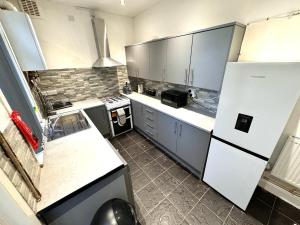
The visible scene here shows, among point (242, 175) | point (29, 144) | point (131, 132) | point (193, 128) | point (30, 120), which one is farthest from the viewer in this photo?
point (131, 132)

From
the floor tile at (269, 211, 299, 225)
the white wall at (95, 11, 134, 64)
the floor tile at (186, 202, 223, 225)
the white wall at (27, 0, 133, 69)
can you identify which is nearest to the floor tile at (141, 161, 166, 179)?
the floor tile at (186, 202, 223, 225)

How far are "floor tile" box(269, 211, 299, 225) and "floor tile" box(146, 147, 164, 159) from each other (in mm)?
1542

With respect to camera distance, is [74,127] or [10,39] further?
[74,127]

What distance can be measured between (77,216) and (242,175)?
1570mm

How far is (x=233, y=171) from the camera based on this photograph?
140cm

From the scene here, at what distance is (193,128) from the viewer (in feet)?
5.57

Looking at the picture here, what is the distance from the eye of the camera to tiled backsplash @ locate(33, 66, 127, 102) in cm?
239

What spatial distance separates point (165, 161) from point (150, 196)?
65 cm

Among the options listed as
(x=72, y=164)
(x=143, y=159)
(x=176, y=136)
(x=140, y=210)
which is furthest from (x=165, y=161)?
(x=72, y=164)

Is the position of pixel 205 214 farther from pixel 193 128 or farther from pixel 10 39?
pixel 10 39

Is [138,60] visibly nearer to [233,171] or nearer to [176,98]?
[176,98]

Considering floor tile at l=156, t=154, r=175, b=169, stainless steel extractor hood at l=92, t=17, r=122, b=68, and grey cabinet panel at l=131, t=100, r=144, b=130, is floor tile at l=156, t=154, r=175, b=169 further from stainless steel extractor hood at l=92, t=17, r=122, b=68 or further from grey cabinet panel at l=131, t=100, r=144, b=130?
stainless steel extractor hood at l=92, t=17, r=122, b=68

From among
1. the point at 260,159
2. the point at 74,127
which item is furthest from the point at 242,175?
the point at 74,127

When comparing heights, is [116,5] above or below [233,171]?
above
